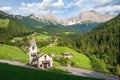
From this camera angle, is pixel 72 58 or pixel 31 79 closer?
pixel 31 79

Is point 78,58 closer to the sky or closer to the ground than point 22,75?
closer to the sky

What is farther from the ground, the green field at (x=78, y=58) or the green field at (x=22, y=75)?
the green field at (x=78, y=58)

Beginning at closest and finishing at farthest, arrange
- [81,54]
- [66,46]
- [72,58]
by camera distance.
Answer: [72,58]
[81,54]
[66,46]

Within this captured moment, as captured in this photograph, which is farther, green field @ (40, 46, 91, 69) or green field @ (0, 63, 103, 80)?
green field @ (40, 46, 91, 69)

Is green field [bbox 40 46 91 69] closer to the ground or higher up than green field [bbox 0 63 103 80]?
higher up

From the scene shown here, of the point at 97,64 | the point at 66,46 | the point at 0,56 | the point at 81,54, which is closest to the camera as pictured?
the point at 0,56

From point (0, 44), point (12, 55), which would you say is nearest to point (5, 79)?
point (12, 55)

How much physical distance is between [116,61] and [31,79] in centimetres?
16803

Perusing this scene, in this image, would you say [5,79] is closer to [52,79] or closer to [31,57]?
[52,79]

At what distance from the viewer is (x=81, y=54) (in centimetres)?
16988

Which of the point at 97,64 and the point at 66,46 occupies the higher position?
the point at 66,46

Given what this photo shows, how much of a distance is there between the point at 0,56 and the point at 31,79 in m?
74.4

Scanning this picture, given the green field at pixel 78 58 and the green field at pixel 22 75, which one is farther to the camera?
the green field at pixel 78 58

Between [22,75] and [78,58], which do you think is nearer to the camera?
[22,75]
